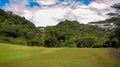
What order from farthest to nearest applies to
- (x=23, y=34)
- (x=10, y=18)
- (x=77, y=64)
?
(x=10, y=18) < (x=23, y=34) < (x=77, y=64)

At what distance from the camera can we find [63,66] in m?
17.7

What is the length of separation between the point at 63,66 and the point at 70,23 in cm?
12113

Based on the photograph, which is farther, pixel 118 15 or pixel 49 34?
pixel 49 34

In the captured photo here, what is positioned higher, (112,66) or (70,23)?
(70,23)

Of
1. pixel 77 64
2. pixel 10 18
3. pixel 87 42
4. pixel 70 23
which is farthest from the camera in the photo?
pixel 70 23

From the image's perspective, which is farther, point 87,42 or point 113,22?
point 87,42

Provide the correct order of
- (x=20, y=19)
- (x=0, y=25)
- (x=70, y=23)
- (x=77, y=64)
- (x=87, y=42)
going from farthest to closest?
(x=70, y=23) < (x=20, y=19) < (x=0, y=25) < (x=87, y=42) < (x=77, y=64)

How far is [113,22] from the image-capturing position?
25.1m

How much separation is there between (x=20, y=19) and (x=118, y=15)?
9497 cm

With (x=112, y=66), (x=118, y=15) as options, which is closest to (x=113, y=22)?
(x=118, y=15)

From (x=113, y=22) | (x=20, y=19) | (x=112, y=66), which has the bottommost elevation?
(x=112, y=66)

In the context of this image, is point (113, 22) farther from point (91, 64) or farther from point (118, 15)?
point (91, 64)

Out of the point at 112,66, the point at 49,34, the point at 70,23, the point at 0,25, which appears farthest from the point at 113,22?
the point at 70,23

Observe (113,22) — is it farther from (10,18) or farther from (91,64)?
(10,18)
